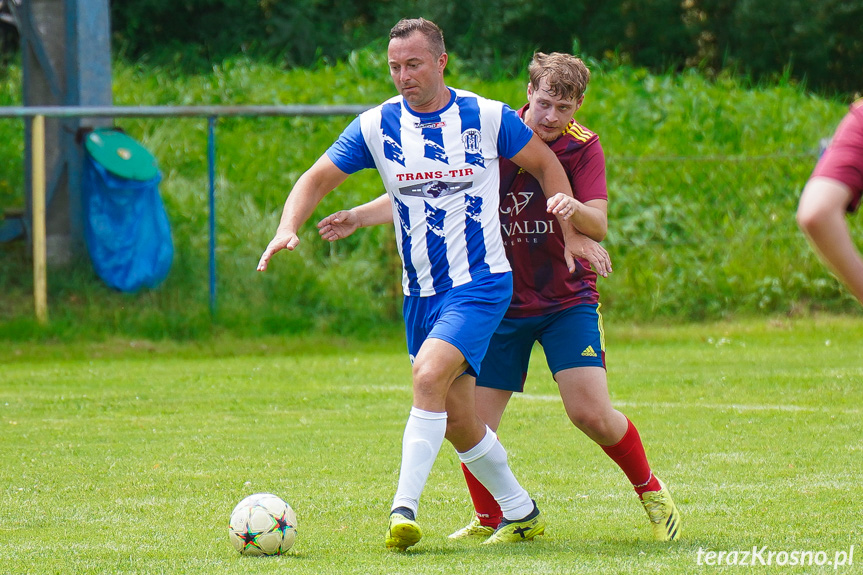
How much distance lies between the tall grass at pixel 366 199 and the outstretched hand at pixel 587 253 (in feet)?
27.5

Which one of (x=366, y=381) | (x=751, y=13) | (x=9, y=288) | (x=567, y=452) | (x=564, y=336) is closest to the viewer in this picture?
(x=564, y=336)

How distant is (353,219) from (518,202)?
0.70 metres

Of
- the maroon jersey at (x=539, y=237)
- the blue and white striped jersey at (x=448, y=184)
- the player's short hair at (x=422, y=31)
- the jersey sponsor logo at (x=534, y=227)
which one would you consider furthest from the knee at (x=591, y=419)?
the player's short hair at (x=422, y=31)

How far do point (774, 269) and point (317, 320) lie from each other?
5520 millimetres

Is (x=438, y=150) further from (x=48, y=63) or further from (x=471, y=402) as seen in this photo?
(x=48, y=63)

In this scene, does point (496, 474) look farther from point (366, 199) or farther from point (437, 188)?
point (366, 199)

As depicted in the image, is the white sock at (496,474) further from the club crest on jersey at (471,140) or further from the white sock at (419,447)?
the club crest on jersey at (471,140)

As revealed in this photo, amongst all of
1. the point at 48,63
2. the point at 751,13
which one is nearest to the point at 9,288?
the point at 48,63

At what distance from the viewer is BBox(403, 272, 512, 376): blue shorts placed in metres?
4.43

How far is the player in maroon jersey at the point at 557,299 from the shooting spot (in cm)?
475

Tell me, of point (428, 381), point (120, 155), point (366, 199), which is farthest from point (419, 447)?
point (366, 199)

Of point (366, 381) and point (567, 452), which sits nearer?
point (567, 452)

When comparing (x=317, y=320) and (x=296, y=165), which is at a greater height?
(x=296, y=165)

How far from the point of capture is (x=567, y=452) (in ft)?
22.1
